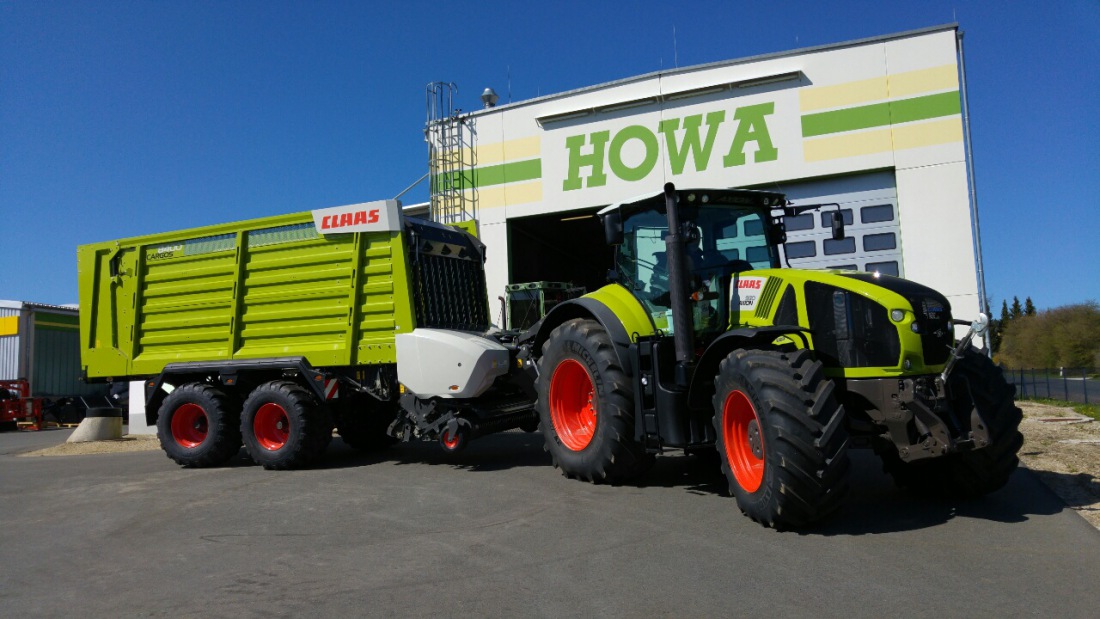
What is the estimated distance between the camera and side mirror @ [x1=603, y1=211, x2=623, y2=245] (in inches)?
281

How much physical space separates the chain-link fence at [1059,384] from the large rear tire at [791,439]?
52.1 feet

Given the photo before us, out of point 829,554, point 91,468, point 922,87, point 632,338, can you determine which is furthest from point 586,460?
point 922,87

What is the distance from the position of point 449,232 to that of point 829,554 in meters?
6.28

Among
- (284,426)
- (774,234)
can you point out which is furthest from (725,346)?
(284,426)

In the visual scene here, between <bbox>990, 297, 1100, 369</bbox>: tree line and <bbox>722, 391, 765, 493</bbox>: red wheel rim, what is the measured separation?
42185mm

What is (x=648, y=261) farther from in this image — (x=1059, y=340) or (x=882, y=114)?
(x=1059, y=340)

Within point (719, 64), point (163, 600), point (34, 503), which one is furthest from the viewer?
point (719, 64)

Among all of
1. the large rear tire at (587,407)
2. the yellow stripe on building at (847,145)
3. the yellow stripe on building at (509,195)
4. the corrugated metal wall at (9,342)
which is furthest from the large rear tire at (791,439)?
the corrugated metal wall at (9,342)

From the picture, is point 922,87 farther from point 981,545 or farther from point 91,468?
point 91,468

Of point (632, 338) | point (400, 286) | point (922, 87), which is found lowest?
point (632, 338)

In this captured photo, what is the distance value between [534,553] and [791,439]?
180 cm

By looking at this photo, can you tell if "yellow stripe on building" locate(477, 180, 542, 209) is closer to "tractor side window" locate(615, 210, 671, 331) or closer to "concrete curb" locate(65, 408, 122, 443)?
"concrete curb" locate(65, 408, 122, 443)

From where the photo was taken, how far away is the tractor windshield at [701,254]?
20.9 ft

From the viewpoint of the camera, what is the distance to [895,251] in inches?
558
